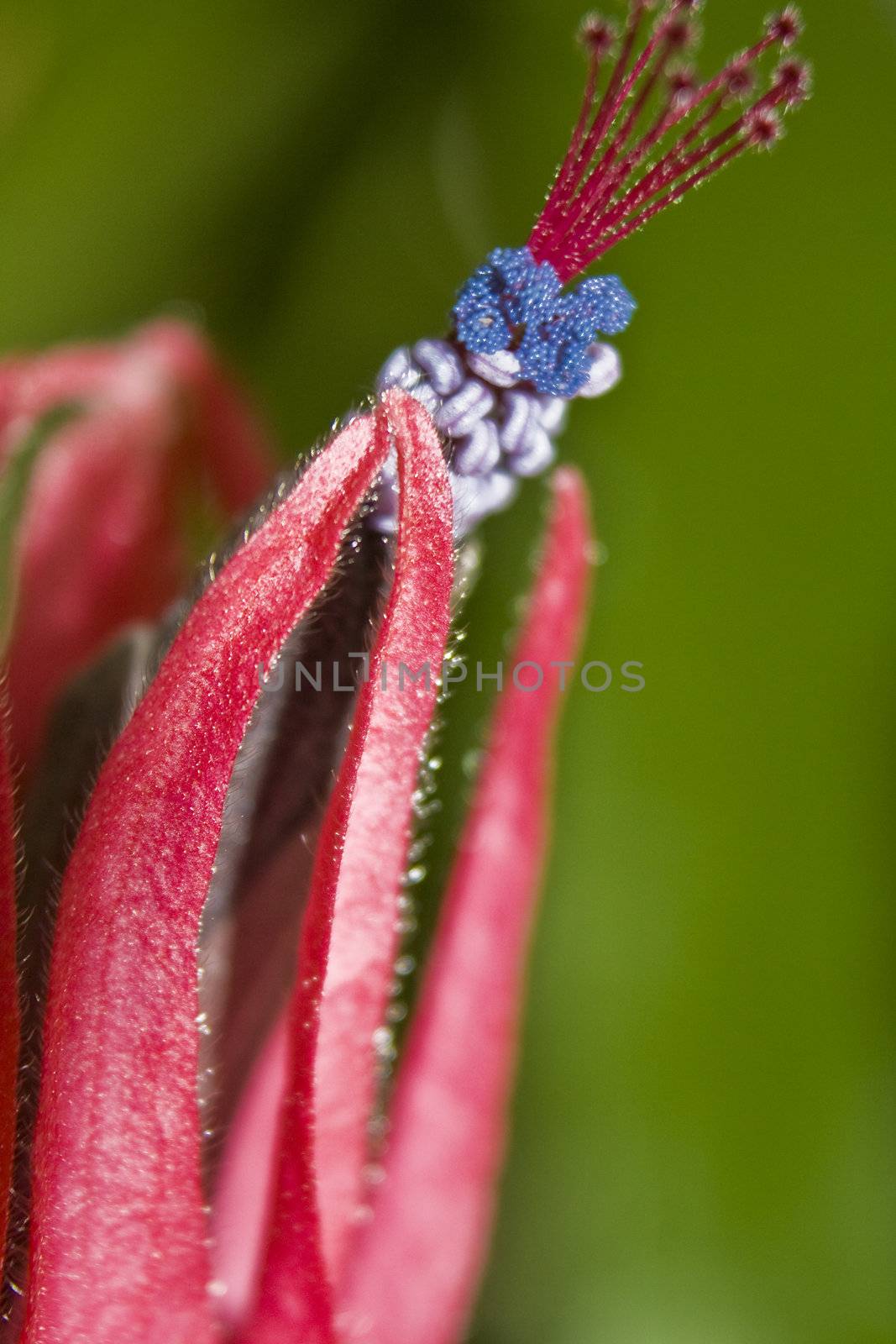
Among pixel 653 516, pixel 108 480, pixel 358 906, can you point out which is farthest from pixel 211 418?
pixel 358 906

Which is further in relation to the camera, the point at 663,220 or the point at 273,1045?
the point at 663,220

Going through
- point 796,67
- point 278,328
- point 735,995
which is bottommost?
point 735,995

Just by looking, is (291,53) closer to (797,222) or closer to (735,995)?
(797,222)

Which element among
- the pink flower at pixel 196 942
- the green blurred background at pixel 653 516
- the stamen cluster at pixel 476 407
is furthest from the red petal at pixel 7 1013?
the green blurred background at pixel 653 516

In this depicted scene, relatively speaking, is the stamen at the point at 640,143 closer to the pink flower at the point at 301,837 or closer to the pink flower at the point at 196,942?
the pink flower at the point at 301,837

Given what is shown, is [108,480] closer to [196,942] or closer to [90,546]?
[90,546]

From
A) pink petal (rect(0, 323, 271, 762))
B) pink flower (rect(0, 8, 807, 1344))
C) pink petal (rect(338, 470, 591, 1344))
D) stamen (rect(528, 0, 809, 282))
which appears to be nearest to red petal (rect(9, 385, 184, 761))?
pink petal (rect(0, 323, 271, 762))

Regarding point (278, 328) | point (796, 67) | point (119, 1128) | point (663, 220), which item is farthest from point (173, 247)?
point (119, 1128)

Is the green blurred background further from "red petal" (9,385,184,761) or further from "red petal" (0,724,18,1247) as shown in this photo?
"red petal" (0,724,18,1247)
